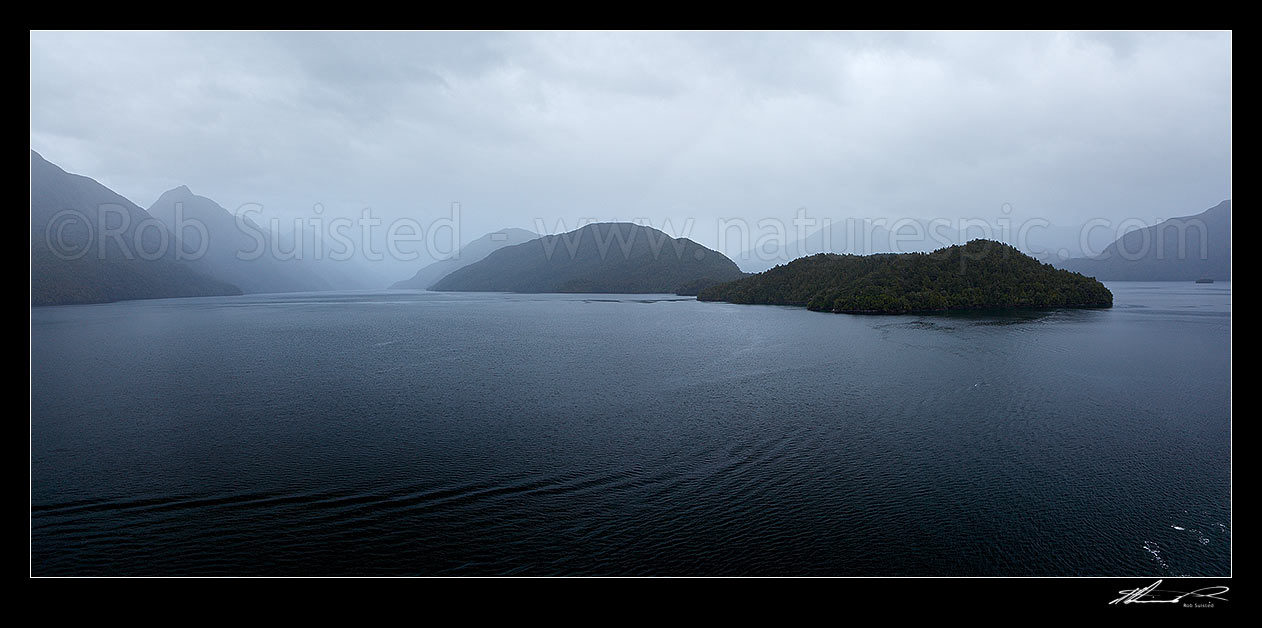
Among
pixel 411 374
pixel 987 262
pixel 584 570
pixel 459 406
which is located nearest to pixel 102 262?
pixel 411 374

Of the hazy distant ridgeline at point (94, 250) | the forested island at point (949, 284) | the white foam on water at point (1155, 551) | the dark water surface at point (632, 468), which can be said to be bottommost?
the white foam on water at point (1155, 551)

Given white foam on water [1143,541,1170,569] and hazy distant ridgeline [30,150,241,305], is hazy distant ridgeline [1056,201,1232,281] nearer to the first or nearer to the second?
white foam on water [1143,541,1170,569]

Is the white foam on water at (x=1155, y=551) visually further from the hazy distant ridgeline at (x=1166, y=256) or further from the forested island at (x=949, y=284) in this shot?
the hazy distant ridgeline at (x=1166, y=256)

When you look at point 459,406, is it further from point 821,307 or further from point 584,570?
point 821,307
